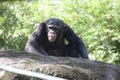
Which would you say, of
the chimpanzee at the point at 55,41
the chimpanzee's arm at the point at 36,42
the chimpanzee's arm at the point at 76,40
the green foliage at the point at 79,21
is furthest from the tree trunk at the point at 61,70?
the green foliage at the point at 79,21

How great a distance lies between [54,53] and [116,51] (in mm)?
1674

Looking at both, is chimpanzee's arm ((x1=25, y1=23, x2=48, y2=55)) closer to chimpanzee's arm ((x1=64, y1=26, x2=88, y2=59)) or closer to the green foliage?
chimpanzee's arm ((x1=64, y1=26, x2=88, y2=59))

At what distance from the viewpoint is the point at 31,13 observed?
8445 millimetres

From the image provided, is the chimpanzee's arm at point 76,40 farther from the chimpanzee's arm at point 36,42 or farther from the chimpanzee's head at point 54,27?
the chimpanzee's arm at point 36,42

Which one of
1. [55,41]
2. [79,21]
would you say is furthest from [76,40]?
[79,21]

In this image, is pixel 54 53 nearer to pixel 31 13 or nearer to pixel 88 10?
pixel 88 10

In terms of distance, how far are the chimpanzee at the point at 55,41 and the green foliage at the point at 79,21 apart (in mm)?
732

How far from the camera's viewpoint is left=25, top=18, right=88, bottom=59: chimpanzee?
5742mm

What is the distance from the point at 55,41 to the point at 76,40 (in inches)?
13.1

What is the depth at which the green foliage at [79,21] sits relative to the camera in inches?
282

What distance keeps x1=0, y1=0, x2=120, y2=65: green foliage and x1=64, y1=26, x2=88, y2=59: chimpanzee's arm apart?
822 millimetres

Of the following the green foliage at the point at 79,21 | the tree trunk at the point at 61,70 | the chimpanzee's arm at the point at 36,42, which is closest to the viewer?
the tree trunk at the point at 61,70

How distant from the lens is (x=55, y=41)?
6.02 meters

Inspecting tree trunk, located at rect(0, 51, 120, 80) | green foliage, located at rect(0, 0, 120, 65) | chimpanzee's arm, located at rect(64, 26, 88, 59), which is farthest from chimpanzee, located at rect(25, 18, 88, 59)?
tree trunk, located at rect(0, 51, 120, 80)
